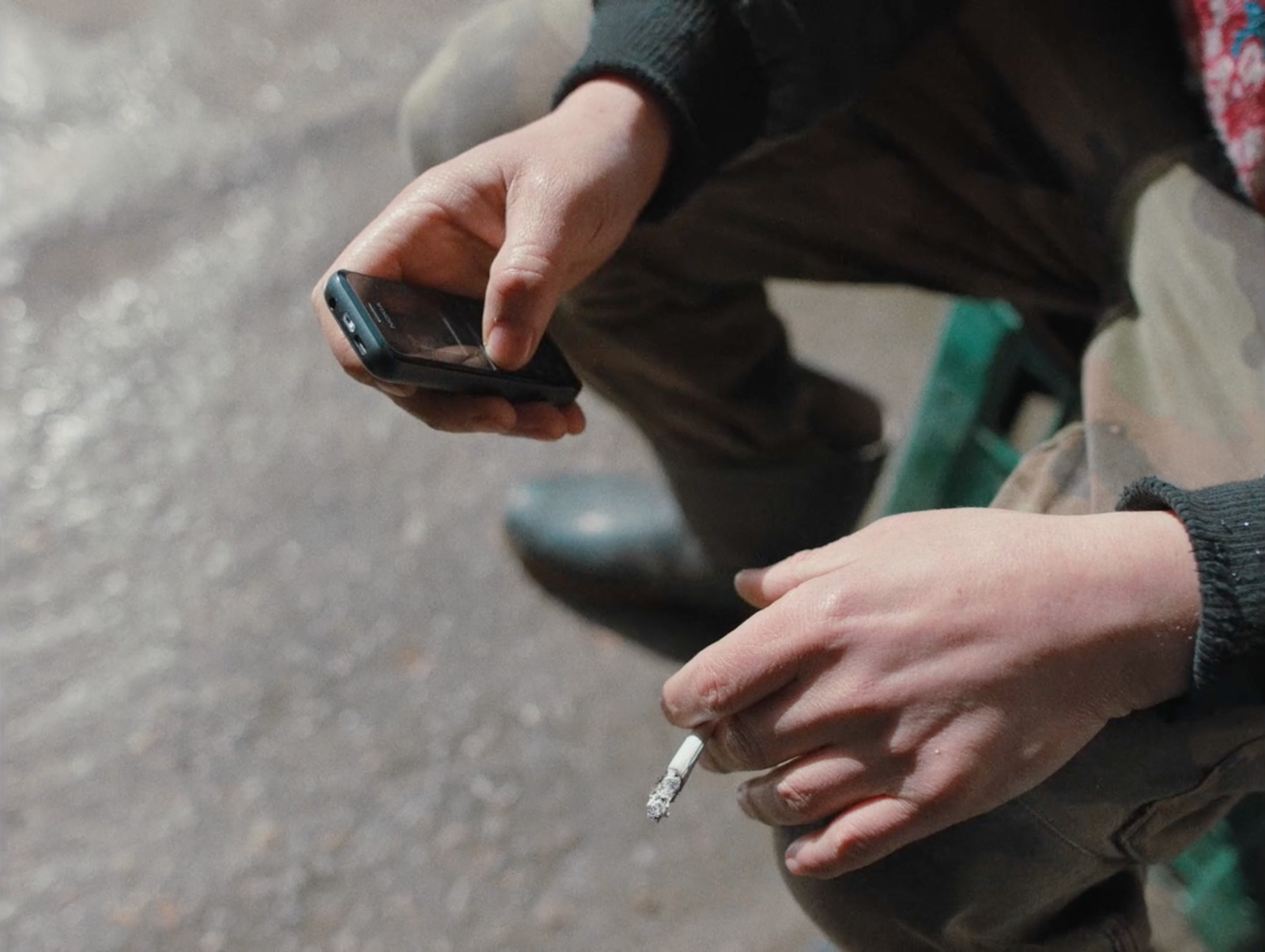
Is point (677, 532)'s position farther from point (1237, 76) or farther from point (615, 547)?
point (1237, 76)

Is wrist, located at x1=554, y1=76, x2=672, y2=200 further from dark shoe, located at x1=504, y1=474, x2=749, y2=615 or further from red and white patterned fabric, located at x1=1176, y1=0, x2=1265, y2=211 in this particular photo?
dark shoe, located at x1=504, y1=474, x2=749, y2=615

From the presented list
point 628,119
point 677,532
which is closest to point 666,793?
point 628,119

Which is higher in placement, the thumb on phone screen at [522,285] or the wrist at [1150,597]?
the thumb on phone screen at [522,285]

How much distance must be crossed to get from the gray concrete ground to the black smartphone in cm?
51

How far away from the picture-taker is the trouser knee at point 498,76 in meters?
0.79

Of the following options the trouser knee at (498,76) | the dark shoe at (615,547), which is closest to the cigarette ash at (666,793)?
the trouser knee at (498,76)

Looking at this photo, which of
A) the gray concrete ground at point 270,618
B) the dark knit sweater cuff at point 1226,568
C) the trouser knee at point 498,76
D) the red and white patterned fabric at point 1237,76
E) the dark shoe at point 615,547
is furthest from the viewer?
the dark shoe at point 615,547

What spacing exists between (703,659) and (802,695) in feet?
0.18

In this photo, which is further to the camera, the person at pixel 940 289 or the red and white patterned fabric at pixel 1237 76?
the red and white patterned fabric at pixel 1237 76

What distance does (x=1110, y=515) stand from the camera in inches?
22.1

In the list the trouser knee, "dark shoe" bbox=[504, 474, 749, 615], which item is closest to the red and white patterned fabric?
the trouser knee

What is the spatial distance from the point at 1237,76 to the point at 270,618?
0.97 meters

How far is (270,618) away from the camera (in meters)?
1.15

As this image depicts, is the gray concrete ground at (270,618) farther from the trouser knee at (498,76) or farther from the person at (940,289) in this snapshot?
the trouser knee at (498,76)
